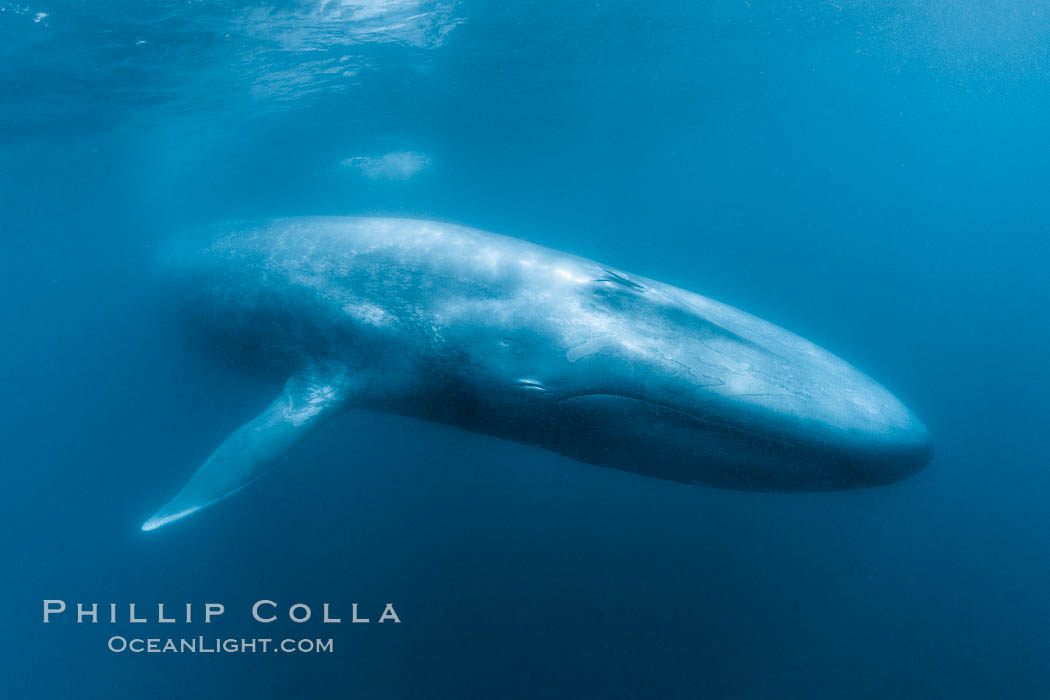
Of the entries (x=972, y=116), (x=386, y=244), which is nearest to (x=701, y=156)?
(x=972, y=116)

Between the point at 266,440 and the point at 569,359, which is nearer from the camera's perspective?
the point at 569,359

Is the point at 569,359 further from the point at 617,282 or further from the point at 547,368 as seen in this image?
the point at 617,282

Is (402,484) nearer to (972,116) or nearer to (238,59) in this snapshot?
(238,59)

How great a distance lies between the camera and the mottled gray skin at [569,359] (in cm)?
376

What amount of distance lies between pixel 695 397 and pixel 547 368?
3.56ft

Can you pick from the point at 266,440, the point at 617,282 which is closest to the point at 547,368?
the point at 617,282

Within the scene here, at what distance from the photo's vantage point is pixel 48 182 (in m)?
29.7

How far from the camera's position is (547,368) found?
4164 mm

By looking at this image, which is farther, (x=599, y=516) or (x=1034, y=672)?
(x=599, y=516)

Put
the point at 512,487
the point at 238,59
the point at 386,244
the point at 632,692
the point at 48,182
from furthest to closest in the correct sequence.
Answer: the point at 48,182, the point at 238,59, the point at 512,487, the point at 632,692, the point at 386,244

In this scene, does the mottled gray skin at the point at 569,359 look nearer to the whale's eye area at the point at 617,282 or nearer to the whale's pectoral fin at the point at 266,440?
the whale's eye area at the point at 617,282

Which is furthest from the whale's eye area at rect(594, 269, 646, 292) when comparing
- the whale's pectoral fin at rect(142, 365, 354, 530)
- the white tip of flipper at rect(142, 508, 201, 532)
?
the white tip of flipper at rect(142, 508, 201, 532)

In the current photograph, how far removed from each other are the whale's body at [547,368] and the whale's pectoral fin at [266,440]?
2cm

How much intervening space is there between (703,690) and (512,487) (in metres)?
4.88
